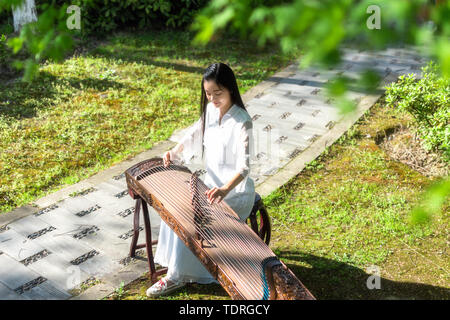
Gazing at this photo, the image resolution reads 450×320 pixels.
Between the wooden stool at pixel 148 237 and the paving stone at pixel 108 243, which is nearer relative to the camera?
the wooden stool at pixel 148 237

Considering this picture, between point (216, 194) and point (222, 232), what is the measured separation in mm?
294

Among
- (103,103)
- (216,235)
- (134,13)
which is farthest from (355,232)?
(134,13)

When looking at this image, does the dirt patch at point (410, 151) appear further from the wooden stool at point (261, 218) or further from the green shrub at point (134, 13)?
the green shrub at point (134, 13)

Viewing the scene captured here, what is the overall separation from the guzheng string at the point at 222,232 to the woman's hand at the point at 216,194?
7 centimetres

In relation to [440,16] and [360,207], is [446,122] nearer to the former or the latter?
[360,207]

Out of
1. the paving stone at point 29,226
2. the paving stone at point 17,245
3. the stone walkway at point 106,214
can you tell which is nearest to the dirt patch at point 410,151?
the stone walkway at point 106,214

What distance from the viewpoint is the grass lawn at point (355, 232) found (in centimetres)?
385

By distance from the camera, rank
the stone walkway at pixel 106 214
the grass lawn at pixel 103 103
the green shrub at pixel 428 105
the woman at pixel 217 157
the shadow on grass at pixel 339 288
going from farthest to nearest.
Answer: the grass lawn at pixel 103 103 < the green shrub at pixel 428 105 < the stone walkway at pixel 106 214 < the shadow on grass at pixel 339 288 < the woman at pixel 217 157

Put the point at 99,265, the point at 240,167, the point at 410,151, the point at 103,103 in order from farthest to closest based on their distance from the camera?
1. the point at 103,103
2. the point at 410,151
3. the point at 99,265
4. the point at 240,167

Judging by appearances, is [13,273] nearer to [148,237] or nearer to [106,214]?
[106,214]

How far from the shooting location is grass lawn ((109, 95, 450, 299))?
3.85 meters

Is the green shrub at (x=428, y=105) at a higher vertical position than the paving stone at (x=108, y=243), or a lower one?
higher

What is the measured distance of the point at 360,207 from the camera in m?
4.79

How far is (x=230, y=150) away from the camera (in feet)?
12.2
